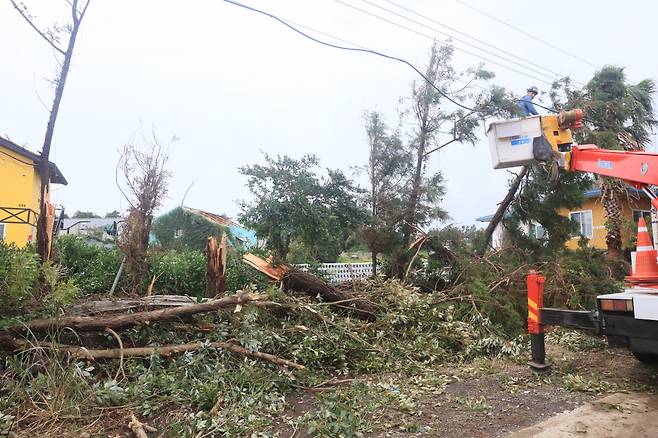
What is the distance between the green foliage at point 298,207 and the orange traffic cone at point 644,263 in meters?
7.63

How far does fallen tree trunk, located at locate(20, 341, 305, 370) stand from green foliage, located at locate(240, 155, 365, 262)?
21.3 ft

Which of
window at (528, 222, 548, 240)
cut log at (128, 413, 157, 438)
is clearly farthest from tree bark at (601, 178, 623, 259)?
cut log at (128, 413, 157, 438)

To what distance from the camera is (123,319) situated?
5008 mm

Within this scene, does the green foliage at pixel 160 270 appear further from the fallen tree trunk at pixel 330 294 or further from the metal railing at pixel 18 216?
the metal railing at pixel 18 216

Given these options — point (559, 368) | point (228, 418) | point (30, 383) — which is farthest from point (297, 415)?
point (559, 368)

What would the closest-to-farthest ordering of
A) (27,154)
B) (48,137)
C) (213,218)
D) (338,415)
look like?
(338,415) < (48,137) < (27,154) < (213,218)

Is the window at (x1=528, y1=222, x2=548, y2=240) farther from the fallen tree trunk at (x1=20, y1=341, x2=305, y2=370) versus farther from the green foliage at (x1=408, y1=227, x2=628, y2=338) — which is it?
the fallen tree trunk at (x1=20, y1=341, x2=305, y2=370)

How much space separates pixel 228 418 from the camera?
12.4 ft

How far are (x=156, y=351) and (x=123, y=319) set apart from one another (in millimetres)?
610

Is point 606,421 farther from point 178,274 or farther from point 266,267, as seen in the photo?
point 178,274

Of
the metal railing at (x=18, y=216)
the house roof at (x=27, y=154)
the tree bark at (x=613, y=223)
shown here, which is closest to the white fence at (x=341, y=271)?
the tree bark at (x=613, y=223)

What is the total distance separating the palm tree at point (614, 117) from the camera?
9852mm

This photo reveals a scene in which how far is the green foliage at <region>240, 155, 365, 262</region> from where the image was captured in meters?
11.6

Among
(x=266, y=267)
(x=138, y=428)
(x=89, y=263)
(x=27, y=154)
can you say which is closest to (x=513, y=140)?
(x=266, y=267)
